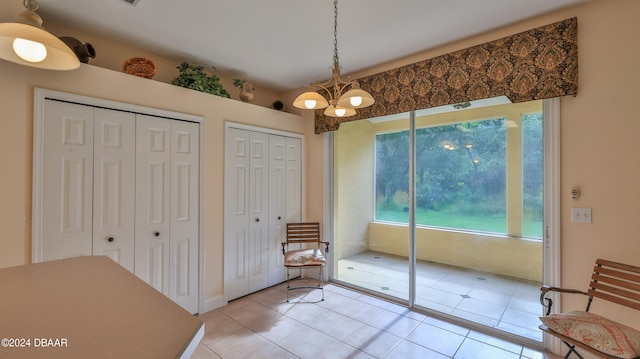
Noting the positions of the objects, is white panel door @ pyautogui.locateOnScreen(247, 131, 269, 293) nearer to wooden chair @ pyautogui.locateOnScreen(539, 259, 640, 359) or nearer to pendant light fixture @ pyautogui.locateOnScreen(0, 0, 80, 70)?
pendant light fixture @ pyautogui.locateOnScreen(0, 0, 80, 70)

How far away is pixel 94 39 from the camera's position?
249cm

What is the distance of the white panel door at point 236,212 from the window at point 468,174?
1.87 meters

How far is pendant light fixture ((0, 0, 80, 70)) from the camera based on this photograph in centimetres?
120

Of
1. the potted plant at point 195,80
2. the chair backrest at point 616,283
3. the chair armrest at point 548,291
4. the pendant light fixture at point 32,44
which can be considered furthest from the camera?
the potted plant at point 195,80

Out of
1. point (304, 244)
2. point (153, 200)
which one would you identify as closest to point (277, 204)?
point (304, 244)

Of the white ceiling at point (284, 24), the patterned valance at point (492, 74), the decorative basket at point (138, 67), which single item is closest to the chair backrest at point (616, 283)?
the patterned valance at point (492, 74)

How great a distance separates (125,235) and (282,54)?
2376mm

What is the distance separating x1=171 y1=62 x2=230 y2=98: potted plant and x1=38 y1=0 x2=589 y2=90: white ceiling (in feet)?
0.46

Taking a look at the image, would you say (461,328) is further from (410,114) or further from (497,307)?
(410,114)

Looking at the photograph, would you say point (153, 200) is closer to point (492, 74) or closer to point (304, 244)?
point (304, 244)

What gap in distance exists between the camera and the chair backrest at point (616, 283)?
1.79 metres

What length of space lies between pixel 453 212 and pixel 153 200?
10.7 ft

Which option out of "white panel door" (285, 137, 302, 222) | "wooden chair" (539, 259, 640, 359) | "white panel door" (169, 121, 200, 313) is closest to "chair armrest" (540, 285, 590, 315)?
"wooden chair" (539, 259, 640, 359)

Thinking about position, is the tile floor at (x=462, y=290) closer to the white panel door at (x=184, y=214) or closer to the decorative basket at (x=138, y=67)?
the white panel door at (x=184, y=214)
